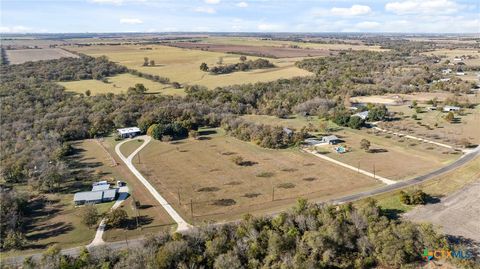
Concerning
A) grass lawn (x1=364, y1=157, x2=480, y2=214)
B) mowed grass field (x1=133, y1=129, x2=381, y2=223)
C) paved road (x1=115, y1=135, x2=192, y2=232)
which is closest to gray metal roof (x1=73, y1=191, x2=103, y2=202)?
paved road (x1=115, y1=135, x2=192, y2=232)

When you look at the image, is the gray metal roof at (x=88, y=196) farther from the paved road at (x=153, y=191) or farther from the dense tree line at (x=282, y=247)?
the dense tree line at (x=282, y=247)

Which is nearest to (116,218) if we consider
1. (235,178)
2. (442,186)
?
(235,178)

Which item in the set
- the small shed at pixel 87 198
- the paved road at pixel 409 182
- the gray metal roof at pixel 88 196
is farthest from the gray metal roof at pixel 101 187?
the paved road at pixel 409 182

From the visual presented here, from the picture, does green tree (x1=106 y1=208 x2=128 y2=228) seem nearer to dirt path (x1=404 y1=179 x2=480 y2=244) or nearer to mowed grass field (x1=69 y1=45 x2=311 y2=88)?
dirt path (x1=404 y1=179 x2=480 y2=244)

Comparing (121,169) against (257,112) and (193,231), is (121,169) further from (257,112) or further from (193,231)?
(257,112)

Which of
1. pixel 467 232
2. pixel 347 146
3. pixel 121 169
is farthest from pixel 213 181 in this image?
pixel 467 232

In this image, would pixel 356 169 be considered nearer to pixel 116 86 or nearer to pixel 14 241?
pixel 14 241
